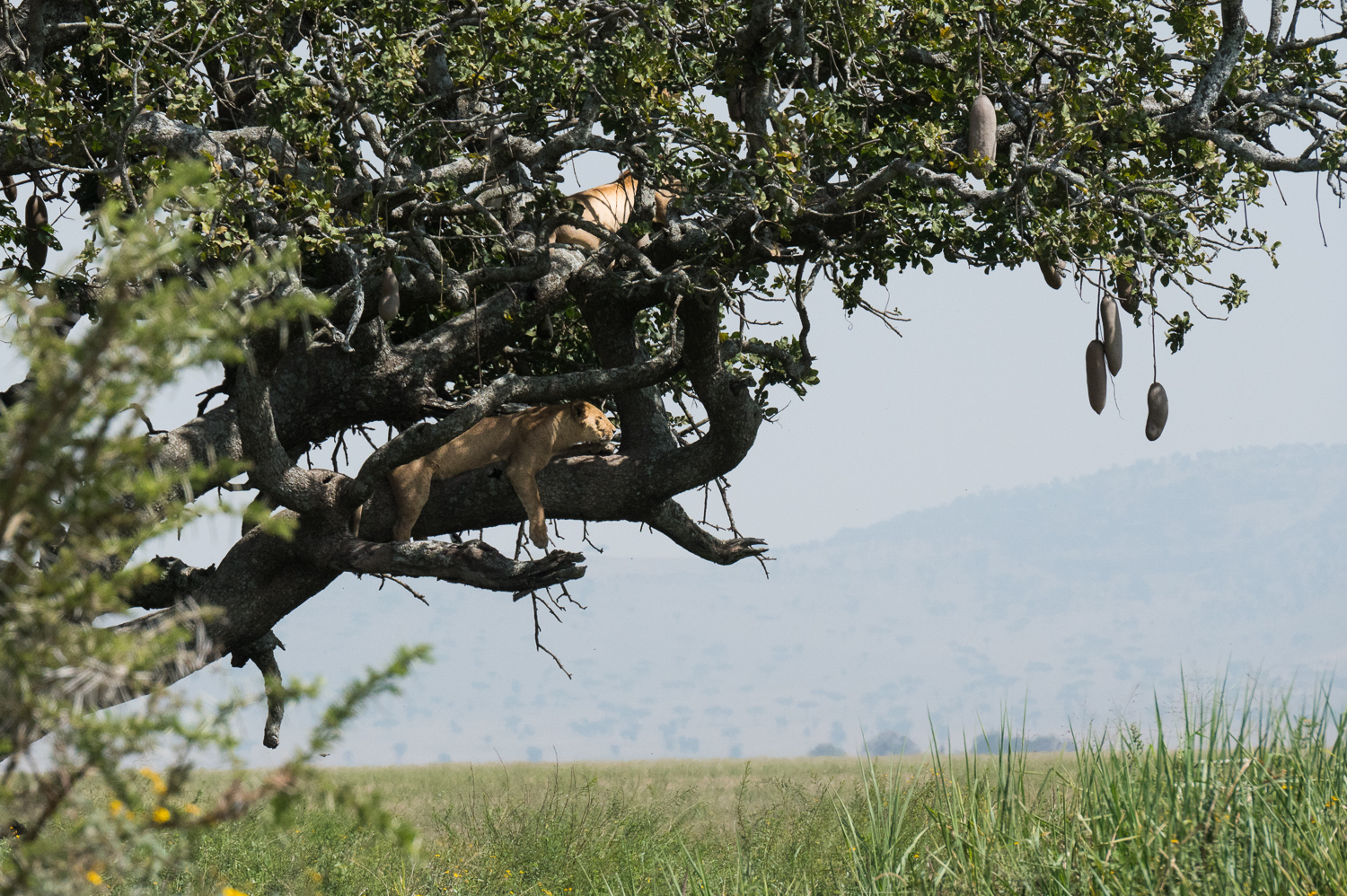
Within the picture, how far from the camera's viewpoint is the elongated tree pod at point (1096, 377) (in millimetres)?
6895

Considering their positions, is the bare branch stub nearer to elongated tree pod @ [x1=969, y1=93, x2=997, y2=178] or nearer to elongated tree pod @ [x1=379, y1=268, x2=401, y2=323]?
elongated tree pod @ [x1=379, y1=268, x2=401, y2=323]

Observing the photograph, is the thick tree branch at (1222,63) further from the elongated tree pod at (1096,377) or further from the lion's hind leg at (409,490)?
the lion's hind leg at (409,490)

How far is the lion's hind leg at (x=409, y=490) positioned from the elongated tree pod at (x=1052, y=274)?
14.5ft

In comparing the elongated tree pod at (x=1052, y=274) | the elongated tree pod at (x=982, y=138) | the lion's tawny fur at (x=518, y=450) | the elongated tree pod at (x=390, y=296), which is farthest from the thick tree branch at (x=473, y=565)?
the elongated tree pod at (x=1052, y=274)

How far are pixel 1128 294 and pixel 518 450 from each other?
4216 millimetres

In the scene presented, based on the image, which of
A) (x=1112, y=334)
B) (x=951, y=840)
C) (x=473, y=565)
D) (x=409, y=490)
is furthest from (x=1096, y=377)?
(x=409, y=490)

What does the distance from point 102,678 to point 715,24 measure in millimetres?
6204

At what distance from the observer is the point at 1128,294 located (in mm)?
7539

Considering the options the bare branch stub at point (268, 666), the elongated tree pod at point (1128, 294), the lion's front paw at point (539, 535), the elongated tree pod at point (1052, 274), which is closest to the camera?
the elongated tree pod at point (1052, 274)

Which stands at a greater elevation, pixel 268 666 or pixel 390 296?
pixel 390 296

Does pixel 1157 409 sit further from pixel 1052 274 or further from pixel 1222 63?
pixel 1222 63

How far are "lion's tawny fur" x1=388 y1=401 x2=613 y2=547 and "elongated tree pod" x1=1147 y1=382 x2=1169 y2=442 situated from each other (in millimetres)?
3704

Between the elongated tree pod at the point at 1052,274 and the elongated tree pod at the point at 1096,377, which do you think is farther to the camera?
the elongated tree pod at the point at 1052,274

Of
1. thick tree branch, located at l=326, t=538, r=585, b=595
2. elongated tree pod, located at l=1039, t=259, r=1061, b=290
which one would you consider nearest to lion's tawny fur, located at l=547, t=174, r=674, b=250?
thick tree branch, located at l=326, t=538, r=585, b=595
